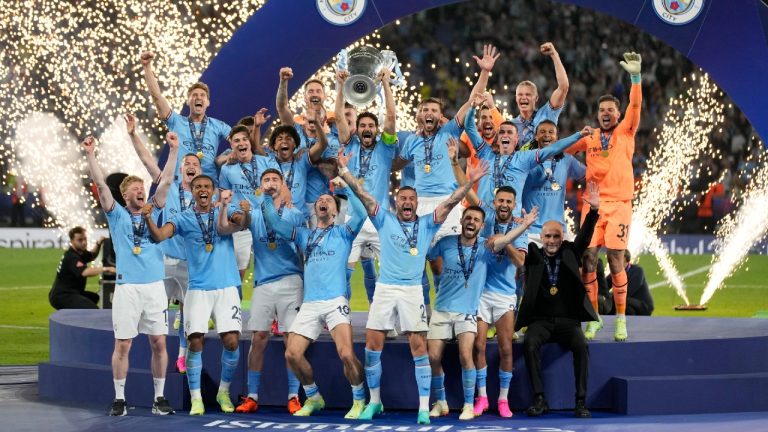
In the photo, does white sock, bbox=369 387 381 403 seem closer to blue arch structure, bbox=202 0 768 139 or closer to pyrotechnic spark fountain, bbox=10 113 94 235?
blue arch structure, bbox=202 0 768 139

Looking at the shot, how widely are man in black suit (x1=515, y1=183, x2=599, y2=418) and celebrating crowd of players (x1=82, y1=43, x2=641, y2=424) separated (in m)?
0.01

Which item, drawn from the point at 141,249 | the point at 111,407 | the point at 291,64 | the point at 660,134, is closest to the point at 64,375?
the point at 111,407

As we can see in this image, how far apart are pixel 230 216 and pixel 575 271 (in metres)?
2.46

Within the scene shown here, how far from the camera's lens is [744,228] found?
70.4ft

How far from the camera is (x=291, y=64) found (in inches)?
436

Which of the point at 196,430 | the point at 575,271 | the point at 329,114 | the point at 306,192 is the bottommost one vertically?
the point at 196,430

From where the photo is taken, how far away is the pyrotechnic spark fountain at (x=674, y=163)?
21562mm

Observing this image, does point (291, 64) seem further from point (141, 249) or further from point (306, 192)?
point (141, 249)

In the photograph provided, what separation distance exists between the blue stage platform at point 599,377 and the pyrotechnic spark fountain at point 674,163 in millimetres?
11115

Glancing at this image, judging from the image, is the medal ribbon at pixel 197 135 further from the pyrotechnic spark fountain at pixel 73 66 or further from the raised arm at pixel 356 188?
the pyrotechnic spark fountain at pixel 73 66

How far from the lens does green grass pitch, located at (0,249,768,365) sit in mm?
14125

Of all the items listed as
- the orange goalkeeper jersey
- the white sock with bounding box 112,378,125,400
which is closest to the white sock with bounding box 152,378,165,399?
the white sock with bounding box 112,378,125,400

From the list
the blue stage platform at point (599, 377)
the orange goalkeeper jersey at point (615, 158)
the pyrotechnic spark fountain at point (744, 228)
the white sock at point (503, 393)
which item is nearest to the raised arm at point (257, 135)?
the blue stage platform at point (599, 377)

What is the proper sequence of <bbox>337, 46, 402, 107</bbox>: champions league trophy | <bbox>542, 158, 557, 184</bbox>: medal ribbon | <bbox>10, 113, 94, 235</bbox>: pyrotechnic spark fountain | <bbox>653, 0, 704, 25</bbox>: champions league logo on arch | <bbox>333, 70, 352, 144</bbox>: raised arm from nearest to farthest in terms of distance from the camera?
<bbox>333, 70, 352, 144</bbox>: raised arm → <bbox>542, 158, 557, 184</bbox>: medal ribbon → <bbox>337, 46, 402, 107</bbox>: champions league trophy → <bbox>653, 0, 704, 25</bbox>: champions league logo on arch → <bbox>10, 113, 94, 235</bbox>: pyrotechnic spark fountain
